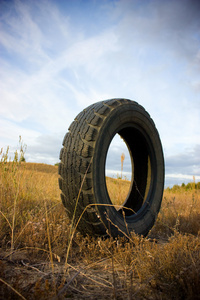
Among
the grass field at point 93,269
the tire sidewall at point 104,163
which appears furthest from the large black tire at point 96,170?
the grass field at point 93,269

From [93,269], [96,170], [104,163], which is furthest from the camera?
[104,163]

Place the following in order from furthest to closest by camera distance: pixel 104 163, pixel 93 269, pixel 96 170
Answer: pixel 104 163 → pixel 96 170 → pixel 93 269

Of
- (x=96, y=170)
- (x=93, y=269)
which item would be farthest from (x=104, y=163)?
(x=93, y=269)

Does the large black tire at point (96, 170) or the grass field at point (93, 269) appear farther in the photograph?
the large black tire at point (96, 170)

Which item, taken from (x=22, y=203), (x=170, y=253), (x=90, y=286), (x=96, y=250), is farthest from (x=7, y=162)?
(x=170, y=253)

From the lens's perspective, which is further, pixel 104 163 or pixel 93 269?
pixel 104 163

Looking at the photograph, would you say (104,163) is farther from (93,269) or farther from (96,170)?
(93,269)

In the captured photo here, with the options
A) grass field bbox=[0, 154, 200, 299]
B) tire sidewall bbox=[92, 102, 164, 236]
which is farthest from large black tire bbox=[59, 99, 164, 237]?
grass field bbox=[0, 154, 200, 299]

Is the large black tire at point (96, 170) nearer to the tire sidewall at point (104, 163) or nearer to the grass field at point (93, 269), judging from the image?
the tire sidewall at point (104, 163)

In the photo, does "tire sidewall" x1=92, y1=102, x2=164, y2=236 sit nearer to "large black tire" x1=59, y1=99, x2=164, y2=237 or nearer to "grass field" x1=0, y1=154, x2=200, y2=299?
"large black tire" x1=59, y1=99, x2=164, y2=237

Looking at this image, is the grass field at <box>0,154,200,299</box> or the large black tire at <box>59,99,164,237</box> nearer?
the grass field at <box>0,154,200,299</box>

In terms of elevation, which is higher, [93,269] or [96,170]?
[96,170]

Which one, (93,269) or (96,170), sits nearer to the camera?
(93,269)

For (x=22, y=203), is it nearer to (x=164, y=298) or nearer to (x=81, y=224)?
(x=81, y=224)
